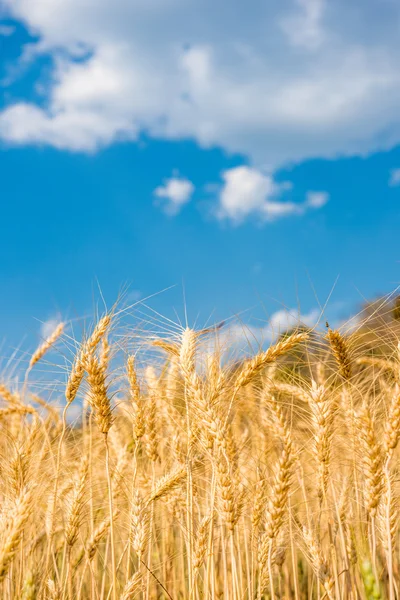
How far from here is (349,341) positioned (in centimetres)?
348

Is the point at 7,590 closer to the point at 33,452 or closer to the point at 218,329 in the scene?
the point at 33,452

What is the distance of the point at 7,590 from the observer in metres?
3.72

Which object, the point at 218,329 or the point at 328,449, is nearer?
the point at 328,449

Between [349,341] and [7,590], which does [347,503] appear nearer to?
[349,341]

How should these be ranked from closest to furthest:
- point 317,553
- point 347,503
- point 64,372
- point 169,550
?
point 317,553 → point 64,372 → point 347,503 → point 169,550

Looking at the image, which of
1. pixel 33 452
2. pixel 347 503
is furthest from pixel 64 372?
pixel 347 503

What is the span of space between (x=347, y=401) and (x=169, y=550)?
191 cm

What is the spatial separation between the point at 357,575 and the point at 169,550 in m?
1.42

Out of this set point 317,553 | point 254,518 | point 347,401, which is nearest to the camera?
point 317,553

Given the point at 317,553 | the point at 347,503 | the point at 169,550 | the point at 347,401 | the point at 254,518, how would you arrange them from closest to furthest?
the point at 317,553
the point at 254,518
the point at 347,401
the point at 347,503
the point at 169,550

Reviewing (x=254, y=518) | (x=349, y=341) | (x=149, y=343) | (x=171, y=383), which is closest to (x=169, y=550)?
(x=171, y=383)

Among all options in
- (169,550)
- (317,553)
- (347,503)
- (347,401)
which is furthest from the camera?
(169,550)

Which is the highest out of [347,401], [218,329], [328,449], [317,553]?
[218,329]

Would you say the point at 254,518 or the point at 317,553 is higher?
the point at 254,518
